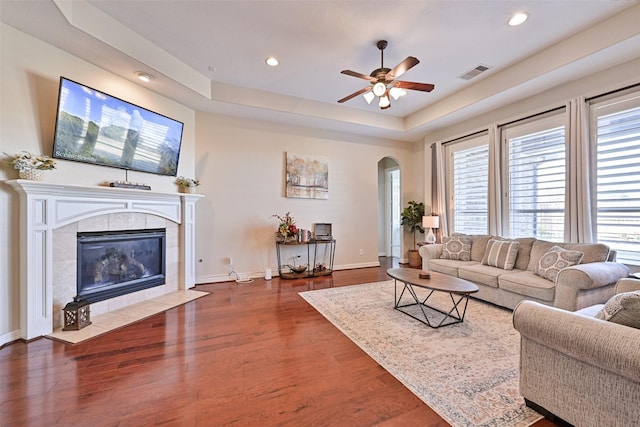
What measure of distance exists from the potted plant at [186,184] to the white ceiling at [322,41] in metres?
1.25

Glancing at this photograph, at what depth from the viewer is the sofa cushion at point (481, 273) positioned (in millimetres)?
3430

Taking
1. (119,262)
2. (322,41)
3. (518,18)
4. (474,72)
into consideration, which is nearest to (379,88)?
(322,41)

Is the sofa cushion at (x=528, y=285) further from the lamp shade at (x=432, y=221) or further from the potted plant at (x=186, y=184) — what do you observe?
the potted plant at (x=186, y=184)

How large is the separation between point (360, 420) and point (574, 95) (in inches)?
185

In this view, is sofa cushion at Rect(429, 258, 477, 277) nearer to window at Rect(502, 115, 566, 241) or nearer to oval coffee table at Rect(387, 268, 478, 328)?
oval coffee table at Rect(387, 268, 478, 328)

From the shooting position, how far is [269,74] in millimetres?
4008

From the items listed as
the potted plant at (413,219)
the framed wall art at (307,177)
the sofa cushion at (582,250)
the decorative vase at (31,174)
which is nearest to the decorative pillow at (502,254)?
the sofa cushion at (582,250)

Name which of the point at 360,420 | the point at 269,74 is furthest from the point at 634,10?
the point at 360,420

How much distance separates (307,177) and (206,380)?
13.2 feet

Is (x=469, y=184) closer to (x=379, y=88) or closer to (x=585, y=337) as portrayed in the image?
(x=379, y=88)

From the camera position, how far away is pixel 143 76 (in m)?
3.46

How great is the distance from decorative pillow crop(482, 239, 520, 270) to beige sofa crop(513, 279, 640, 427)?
7.79 feet

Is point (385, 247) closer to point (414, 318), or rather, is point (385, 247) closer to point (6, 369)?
point (414, 318)

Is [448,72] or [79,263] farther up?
[448,72]
